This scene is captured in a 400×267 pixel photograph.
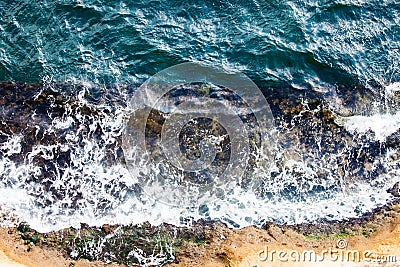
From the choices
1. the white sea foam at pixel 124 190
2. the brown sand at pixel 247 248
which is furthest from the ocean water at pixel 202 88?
the brown sand at pixel 247 248

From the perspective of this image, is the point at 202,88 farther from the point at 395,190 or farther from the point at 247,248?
the point at 395,190

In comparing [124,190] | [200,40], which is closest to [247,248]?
[124,190]

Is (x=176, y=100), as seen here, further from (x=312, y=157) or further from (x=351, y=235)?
(x=351, y=235)

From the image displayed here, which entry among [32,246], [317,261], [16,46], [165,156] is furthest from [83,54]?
[317,261]

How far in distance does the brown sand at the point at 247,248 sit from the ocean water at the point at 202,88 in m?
0.38

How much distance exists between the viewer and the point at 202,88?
38.4ft

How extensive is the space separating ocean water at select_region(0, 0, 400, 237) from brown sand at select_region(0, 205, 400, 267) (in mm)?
379

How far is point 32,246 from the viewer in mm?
9648

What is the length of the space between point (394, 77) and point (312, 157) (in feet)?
10.4

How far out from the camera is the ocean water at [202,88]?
10.4 m

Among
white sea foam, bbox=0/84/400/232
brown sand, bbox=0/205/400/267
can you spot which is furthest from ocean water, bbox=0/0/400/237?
brown sand, bbox=0/205/400/267

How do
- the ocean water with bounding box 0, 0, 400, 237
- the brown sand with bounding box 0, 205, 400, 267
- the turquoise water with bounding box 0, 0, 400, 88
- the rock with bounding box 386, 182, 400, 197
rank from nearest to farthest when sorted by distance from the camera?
1. the brown sand with bounding box 0, 205, 400, 267
2. the ocean water with bounding box 0, 0, 400, 237
3. the rock with bounding box 386, 182, 400, 197
4. the turquoise water with bounding box 0, 0, 400, 88

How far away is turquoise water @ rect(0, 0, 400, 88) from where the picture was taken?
1180 cm

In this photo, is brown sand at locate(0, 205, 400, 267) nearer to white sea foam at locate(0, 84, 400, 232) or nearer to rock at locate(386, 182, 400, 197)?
white sea foam at locate(0, 84, 400, 232)
